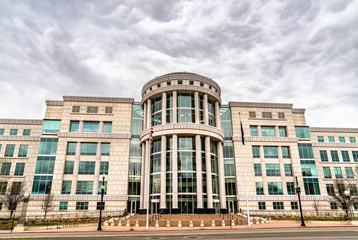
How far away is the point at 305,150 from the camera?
179ft

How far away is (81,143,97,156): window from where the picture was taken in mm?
50312

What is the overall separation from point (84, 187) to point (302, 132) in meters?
50.6

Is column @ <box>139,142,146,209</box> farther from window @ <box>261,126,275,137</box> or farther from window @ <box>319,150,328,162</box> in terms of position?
window @ <box>319,150,328,162</box>

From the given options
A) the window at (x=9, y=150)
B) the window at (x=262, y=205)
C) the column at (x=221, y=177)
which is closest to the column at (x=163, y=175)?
the column at (x=221, y=177)

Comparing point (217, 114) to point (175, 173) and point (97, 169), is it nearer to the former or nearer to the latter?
point (175, 173)

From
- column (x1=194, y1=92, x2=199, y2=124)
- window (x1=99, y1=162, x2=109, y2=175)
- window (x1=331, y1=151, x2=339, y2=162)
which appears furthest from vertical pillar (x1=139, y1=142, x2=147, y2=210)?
window (x1=331, y1=151, x2=339, y2=162)

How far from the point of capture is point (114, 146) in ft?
168

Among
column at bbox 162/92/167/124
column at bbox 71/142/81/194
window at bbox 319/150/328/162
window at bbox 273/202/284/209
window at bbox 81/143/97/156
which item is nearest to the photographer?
column at bbox 71/142/81/194

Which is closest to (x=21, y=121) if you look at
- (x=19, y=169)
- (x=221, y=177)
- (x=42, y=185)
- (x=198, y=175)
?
(x=19, y=169)

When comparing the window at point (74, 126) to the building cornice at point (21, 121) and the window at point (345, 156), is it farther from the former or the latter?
the window at point (345, 156)

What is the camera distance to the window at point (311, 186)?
51.2 metres

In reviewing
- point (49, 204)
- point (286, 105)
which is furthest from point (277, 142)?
point (49, 204)

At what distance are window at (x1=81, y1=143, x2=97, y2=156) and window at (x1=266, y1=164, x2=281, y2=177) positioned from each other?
3813 cm

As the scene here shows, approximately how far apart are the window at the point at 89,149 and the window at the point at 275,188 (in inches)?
A: 1517
